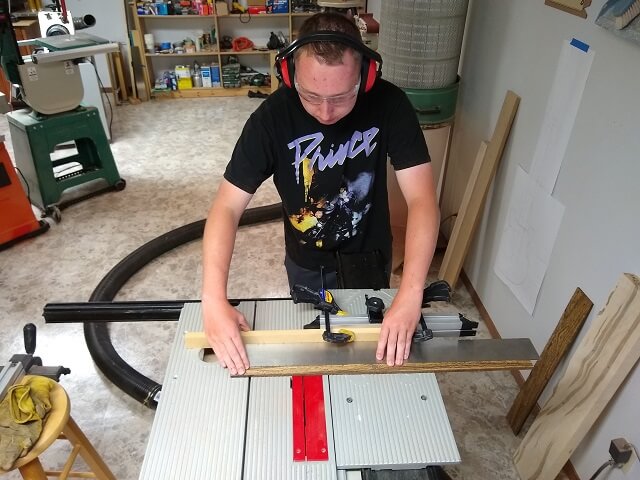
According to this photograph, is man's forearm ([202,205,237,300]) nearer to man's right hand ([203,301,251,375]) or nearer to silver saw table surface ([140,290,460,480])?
man's right hand ([203,301,251,375])

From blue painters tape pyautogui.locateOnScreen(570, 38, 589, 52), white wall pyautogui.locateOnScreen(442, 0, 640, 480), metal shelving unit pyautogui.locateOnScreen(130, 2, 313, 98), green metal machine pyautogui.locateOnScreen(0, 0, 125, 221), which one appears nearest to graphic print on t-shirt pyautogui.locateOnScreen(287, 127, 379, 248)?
white wall pyautogui.locateOnScreen(442, 0, 640, 480)

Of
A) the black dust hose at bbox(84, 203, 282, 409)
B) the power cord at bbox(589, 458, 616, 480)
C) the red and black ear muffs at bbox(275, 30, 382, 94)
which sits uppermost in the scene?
the red and black ear muffs at bbox(275, 30, 382, 94)

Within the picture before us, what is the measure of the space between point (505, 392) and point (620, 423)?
2.15 feet

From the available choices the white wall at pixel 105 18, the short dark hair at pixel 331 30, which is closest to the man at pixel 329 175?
the short dark hair at pixel 331 30

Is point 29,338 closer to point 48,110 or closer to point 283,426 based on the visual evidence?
point 283,426

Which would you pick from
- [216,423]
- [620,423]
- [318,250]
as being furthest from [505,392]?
[216,423]

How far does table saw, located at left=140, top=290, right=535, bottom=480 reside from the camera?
849mm

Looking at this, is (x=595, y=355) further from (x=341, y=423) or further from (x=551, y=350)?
(x=341, y=423)

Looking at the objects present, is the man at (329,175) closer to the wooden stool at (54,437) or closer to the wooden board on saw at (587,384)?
the wooden stool at (54,437)

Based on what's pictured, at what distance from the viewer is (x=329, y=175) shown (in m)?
1.25

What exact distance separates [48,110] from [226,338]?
110 inches

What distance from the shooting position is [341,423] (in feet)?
3.05

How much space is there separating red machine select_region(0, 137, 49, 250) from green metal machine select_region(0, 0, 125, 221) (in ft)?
0.71

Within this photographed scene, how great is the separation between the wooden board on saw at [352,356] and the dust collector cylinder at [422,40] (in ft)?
5.37
